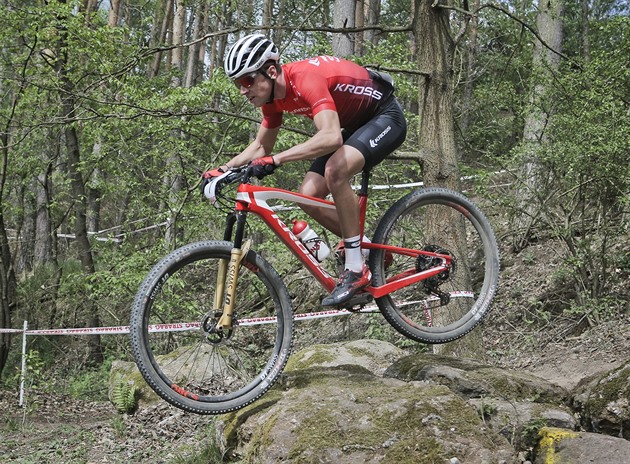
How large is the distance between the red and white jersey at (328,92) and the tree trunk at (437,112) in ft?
5.45

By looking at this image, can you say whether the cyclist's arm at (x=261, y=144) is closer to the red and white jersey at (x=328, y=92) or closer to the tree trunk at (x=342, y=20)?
the red and white jersey at (x=328, y=92)

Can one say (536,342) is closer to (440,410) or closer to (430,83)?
(430,83)

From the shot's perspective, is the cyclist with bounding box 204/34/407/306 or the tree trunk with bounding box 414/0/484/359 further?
the tree trunk with bounding box 414/0/484/359

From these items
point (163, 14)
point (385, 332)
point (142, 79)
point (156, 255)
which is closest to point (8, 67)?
point (142, 79)

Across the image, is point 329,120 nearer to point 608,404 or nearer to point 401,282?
point 401,282

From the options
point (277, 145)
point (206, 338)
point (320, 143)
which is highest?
point (277, 145)

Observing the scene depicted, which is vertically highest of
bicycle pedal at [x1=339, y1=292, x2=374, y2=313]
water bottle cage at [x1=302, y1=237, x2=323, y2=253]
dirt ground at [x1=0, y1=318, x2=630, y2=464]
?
water bottle cage at [x1=302, y1=237, x2=323, y2=253]

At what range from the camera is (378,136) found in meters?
4.17

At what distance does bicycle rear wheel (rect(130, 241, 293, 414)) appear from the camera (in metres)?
3.65

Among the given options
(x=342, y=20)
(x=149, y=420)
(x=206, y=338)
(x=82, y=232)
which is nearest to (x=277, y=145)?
(x=342, y=20)

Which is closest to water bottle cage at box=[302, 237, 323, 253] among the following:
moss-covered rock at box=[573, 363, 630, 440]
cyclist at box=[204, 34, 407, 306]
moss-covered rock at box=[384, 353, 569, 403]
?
cyclist at box=[204, 34, 407, 306]

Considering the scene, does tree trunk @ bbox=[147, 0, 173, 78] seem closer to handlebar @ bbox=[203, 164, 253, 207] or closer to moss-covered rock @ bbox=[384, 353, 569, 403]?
handlebar @ bbox=[203, 164, 253, 207]

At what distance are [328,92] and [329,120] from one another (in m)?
0.21

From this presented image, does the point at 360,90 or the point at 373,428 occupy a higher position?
the point at 360,90
